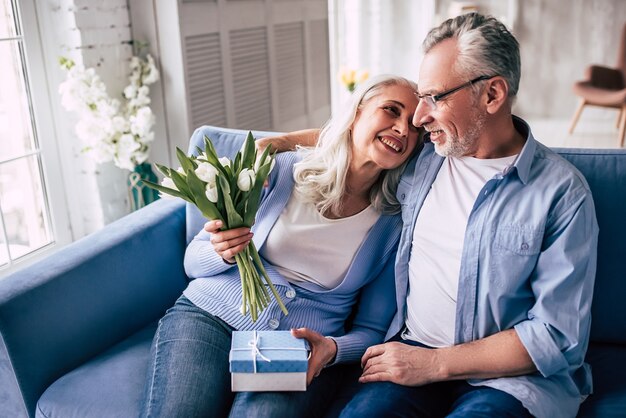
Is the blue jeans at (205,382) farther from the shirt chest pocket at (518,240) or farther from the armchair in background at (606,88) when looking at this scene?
the armchair in background at (606,88)

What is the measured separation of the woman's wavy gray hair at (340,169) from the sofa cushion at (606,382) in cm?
65

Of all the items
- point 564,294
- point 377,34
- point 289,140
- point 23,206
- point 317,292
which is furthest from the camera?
point 377,34

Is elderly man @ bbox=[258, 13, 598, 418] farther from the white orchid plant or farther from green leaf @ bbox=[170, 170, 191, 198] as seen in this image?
the white orchid plant

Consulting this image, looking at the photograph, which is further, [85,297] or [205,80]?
[205,80]

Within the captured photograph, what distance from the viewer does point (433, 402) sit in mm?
1424

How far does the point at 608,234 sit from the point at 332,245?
0.72 m

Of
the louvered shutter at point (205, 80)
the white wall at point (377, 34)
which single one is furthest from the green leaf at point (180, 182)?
the white wall at point (377, 34)

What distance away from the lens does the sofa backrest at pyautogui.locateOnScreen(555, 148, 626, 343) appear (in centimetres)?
159

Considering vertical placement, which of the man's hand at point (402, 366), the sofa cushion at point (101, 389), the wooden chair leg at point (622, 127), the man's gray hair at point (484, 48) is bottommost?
the wooden chair leg at point (622, 127)

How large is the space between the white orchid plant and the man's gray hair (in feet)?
4.52

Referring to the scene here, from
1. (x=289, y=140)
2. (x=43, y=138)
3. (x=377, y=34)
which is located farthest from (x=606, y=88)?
(x=43, y=138)

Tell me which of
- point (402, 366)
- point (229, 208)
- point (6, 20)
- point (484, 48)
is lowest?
point (402, 366)

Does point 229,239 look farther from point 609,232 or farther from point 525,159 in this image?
point 609,232

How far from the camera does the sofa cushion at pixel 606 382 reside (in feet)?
4.67
